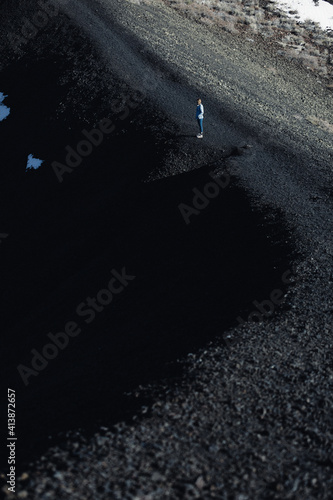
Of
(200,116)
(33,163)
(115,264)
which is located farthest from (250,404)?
(33,163)

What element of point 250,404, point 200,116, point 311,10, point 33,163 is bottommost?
point 311,10

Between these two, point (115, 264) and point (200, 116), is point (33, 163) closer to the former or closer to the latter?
point (200, 116)

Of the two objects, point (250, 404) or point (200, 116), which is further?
point (200, 116)

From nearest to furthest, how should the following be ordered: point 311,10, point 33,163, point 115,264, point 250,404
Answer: point 250,404
point 115,264
point 33,163
point 311,10

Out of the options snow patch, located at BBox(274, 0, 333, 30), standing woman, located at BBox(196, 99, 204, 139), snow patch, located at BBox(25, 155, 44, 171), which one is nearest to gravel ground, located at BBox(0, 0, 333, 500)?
standing woman, located at BBox(196, 99, 204, 139)

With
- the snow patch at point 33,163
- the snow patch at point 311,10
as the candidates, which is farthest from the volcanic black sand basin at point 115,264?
the snow patch at point 311,10

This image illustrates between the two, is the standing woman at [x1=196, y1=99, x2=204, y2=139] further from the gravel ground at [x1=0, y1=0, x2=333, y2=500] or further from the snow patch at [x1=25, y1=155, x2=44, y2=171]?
the snow patch at [x1=25, y1=155, x2=44, y2=171]

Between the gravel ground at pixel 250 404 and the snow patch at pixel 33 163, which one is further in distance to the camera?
the snow patch at pixel 33 163

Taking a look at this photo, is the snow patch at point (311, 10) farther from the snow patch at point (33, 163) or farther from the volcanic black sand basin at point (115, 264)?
the snow patch at point (33, 163)

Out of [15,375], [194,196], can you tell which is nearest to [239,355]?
[15,375]
